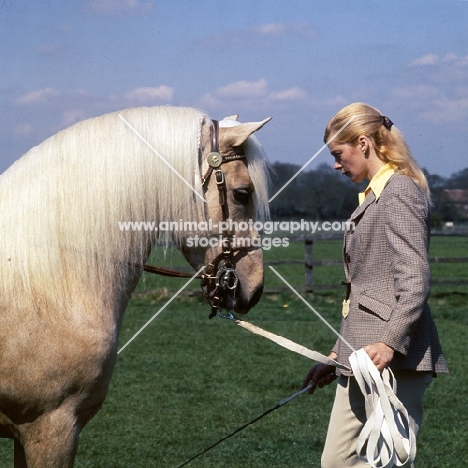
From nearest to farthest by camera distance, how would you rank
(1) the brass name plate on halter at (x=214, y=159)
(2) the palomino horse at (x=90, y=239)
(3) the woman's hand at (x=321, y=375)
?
(2) the palomino horse at (x=90, y=239)
(1) the brass name plate on halter at (x=214, y=159)
(3) the woman's hand at (x=321, y=375)

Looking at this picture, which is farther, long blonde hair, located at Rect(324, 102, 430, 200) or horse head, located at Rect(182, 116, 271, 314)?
long blonde hair, located at Rect(324, 102, 430, 200)

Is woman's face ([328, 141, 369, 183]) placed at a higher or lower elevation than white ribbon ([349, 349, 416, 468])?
higher

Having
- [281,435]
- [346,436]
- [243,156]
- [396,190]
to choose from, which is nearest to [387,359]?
[346,436]

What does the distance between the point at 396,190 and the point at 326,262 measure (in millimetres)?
11641

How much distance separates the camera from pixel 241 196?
2801 mm

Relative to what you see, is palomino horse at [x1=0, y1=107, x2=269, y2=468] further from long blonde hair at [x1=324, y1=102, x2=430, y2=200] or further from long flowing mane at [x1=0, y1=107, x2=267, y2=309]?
long blonde hair at [x1=324, y1=102, x2=430, y2=200]

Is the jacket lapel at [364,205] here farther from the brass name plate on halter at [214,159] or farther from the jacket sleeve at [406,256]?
the brass name plate on halter at [214,159]

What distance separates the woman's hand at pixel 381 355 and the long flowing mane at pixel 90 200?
2.82 feet

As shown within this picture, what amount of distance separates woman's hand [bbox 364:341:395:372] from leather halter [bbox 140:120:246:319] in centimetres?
60

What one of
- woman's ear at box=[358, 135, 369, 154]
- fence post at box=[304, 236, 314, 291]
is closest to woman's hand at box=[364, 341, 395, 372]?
woman's ear at box=[358, 135, 369, 154]

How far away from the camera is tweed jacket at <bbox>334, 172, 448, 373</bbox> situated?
2.75 meters

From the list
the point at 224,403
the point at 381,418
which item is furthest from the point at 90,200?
the point at 224,403

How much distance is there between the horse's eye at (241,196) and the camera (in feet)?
9.16

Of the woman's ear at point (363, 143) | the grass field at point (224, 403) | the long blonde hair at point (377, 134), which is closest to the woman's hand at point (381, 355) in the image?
the long blonde hair at point (377, 134)
